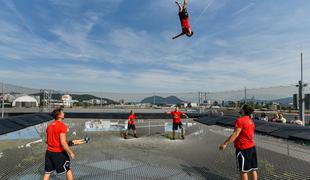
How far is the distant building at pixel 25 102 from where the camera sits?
15.7m

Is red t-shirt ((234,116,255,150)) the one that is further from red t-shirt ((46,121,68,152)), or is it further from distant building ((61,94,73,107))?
distant building ((61,94,73,107))

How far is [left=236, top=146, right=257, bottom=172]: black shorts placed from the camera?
395 centimetres

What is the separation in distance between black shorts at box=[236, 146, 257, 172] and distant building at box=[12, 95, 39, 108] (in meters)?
14.9

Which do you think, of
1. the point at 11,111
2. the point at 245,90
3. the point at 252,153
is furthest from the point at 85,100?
the point at 252,153

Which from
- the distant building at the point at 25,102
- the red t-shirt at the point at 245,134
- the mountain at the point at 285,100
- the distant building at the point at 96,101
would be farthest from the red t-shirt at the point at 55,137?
the distant building at the point at 96,101

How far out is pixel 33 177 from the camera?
14.9 feet

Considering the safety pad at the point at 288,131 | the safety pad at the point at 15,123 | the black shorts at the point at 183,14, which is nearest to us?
the black shorts at the point at 183,14

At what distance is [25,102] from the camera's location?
16.5 meters

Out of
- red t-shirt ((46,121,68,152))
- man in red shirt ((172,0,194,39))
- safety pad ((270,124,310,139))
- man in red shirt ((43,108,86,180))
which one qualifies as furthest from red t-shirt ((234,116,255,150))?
safety pad ((270,124,310,139))

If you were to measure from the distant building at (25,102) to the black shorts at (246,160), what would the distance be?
14902 millimetres

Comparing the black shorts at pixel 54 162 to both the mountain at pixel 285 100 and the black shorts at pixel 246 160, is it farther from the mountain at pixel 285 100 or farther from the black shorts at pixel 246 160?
the mountain at pixel 285 100

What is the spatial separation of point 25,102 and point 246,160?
16.0m

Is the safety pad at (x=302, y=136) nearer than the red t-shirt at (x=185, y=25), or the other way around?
the red t-shirt at (x=185, y=25)

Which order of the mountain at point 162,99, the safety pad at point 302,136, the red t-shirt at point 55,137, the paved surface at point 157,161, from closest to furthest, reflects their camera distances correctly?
the red t-shirt at point 55,137
the paved surface at point 157,161
the safety pad at point 302,136
the mountain at point 162,99
